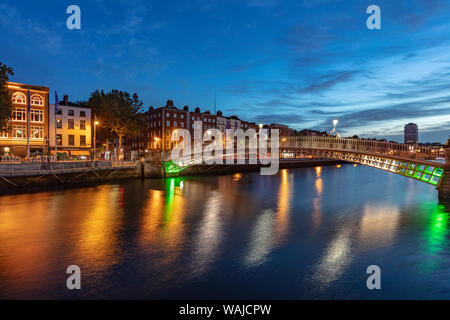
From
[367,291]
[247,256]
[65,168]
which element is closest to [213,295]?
[247,256]

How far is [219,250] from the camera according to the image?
11359mm

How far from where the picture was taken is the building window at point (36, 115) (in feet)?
133

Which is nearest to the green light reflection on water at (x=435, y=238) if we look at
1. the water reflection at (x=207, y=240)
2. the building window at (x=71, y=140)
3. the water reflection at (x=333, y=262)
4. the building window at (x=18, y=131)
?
the water reflection at (x=333, y=262)

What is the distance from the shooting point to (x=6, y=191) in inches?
999

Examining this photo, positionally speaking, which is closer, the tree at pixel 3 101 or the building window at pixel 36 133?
the tree at pixel 3 101

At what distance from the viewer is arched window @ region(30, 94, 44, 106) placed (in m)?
40.8

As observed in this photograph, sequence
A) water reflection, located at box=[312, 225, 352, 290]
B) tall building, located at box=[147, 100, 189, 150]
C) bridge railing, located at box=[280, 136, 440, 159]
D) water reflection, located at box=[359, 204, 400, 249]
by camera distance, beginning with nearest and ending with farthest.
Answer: water reflection, located at box=[312, 225, 352, 290] → water reflection, located at box=[359, 204, 400, 249] → bridge railing, located at box=[280, 136, 440, 159] → tall building, located at box=[147, 100, 189, 150]

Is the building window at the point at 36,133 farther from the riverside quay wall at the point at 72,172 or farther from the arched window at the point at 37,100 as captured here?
the riverside quay wall at the point at 72,172

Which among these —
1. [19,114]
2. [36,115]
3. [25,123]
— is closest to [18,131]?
[25,123]

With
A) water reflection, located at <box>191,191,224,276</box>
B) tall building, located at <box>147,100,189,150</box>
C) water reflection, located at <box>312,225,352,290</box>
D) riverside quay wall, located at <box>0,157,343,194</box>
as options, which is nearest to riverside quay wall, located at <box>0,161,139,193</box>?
riverside quay wall, located at <box>0,157,343,194</box>

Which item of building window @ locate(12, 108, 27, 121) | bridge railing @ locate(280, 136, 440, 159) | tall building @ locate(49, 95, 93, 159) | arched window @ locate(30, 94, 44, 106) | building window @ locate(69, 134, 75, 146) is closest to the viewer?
bridge railing @ locate(280, 136, 440, 159)

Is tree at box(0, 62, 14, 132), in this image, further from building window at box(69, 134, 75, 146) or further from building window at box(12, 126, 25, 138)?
building window at box(69, 134, 75, 146)

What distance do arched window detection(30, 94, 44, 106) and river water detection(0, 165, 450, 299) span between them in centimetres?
2577

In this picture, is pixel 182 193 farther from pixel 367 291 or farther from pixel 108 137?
pixel 108 137
